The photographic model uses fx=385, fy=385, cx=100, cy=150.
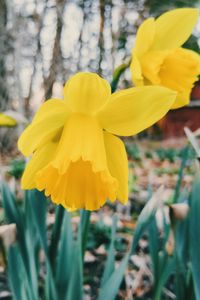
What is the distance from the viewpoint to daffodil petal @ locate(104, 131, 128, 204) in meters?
0.83

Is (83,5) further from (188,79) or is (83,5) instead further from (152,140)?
(152,140)

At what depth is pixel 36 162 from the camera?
32.6 inches

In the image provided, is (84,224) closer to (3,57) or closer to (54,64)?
(54,64)

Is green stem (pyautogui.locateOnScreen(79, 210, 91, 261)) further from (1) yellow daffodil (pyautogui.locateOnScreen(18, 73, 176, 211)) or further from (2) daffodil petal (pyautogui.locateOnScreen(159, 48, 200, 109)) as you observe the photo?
(2) daffodil petal (pyautogui.locateOnScreen(159, 48, 200, 109))

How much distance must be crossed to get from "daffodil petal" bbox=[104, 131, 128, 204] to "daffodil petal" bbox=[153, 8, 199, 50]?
29 cm

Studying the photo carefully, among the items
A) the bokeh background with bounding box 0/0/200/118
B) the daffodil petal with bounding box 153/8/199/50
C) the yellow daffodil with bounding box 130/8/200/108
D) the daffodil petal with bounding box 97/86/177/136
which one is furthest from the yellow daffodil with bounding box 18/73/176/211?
the bokeh background with bounding box 0/0/200/118

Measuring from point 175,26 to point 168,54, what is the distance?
8 centimetres

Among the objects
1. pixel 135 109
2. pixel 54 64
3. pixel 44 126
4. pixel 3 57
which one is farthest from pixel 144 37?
pixel 3 57

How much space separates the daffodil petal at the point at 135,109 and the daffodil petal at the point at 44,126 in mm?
85

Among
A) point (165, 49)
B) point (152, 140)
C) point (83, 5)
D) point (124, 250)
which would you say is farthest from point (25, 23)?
point (152, 140)

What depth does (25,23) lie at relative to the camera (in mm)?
4238

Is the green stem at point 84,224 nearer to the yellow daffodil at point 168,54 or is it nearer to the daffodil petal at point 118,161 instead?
the daffodil petal at point 118,161

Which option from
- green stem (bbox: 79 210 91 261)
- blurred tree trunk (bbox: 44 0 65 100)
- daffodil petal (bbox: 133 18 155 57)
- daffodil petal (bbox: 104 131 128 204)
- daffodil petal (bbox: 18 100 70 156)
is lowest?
green stem (bbox: 79 210 91 261)

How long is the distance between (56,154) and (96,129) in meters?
0.10
